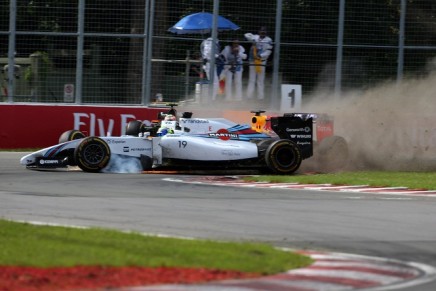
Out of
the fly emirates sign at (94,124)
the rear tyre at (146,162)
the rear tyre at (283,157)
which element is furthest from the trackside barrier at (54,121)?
the rear tyre at (283,157)

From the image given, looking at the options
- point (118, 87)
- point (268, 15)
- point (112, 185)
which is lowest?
point (112, 185)

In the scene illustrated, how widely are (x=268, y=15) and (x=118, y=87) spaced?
171 inches

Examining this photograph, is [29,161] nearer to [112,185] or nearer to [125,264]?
[112,185]

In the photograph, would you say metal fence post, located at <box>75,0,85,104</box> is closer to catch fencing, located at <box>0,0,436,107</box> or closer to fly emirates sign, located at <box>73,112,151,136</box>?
catch fencing, located at <box>0,0,436,107</box>

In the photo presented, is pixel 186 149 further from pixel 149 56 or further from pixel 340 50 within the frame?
pixel 340 50

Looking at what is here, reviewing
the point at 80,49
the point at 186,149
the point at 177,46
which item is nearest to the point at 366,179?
the point at 186,149

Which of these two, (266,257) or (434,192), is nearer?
(266,257)

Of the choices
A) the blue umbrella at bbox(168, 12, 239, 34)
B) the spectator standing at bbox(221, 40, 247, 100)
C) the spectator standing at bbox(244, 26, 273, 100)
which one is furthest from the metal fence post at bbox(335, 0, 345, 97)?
the blue umbrella at bbox(168, 12, 239, 34)

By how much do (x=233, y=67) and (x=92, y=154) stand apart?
7.86 m

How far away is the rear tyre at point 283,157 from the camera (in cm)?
1989

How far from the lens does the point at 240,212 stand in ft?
43.9

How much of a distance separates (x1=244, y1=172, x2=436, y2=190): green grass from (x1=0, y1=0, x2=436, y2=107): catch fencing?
6.39 meters

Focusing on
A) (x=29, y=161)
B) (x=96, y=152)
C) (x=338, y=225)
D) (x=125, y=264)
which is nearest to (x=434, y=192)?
(x=338, y=225)

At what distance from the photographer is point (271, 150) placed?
1986 cm
